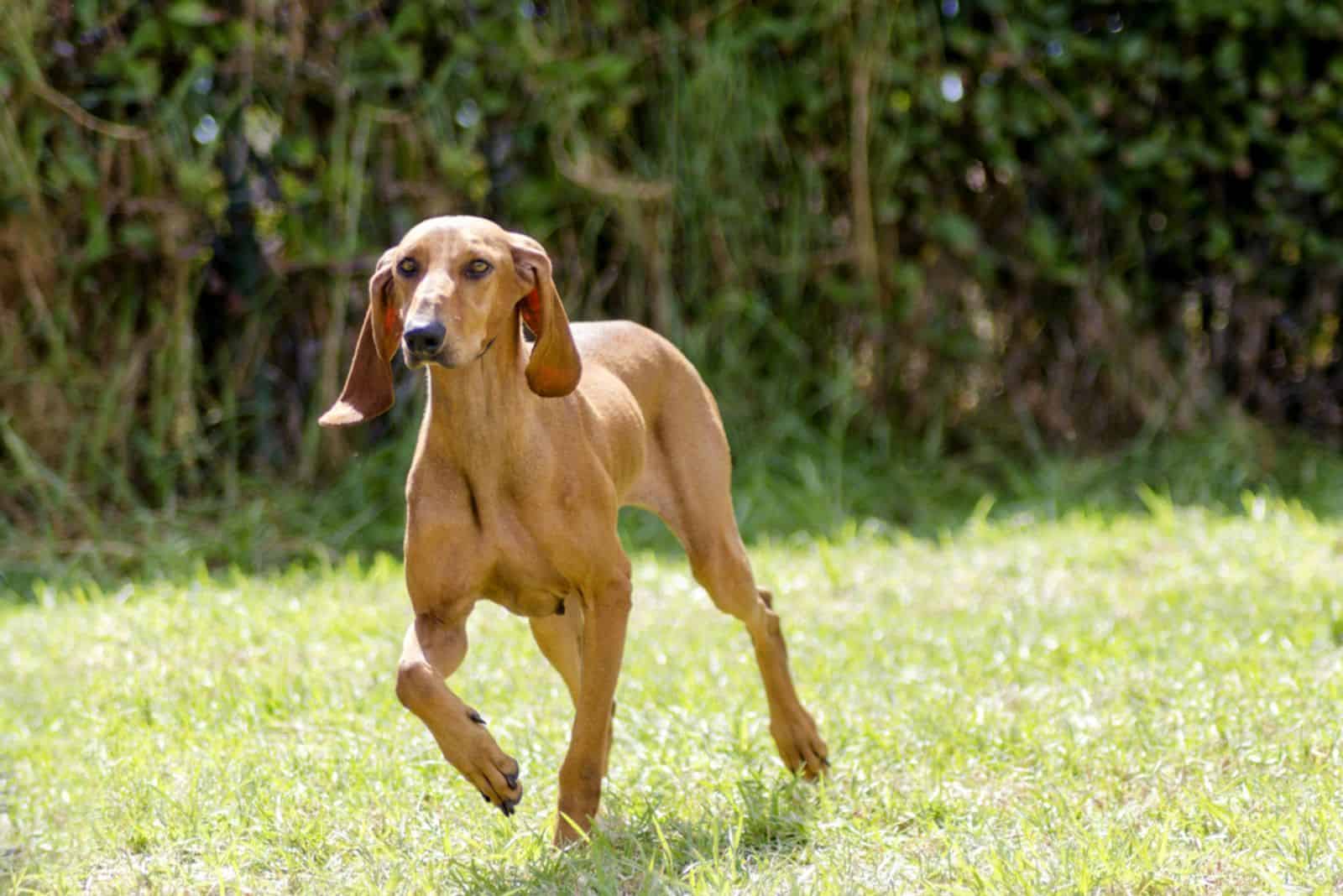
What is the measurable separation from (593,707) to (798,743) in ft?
2.13

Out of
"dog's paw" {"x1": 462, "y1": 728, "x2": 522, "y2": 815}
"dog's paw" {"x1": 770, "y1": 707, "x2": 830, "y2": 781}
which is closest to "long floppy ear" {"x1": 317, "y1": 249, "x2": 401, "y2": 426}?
"dog's paw" {"x1": 462, "y1": 728, "x2": 522, "y2": 815}

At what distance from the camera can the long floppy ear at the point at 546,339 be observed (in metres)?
3.15

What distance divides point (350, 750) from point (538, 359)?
48.1 inches

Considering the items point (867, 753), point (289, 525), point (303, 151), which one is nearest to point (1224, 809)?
point (867, 753)

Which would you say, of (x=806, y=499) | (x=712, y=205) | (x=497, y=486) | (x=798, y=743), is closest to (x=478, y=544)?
(x=497, y=486)

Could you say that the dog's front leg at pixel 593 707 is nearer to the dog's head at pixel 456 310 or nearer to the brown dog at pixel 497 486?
the brown dog at pixel 497 486

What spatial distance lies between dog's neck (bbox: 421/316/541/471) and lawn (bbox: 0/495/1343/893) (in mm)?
751

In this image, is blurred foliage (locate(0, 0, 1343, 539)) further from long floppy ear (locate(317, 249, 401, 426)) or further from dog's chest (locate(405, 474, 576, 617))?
dog's chest (locate(405, 474, 576, 617))

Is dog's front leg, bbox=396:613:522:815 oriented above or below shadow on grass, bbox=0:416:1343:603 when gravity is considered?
above

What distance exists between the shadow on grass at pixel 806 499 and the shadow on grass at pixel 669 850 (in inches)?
111

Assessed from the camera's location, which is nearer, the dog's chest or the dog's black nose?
the dog's black nose

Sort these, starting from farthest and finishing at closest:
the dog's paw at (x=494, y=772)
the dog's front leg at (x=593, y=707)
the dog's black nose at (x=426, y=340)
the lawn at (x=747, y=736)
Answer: the dog's front leg at (x=593, y=707)
the lawn at (x=747, y=736)
the dog's paw at (x=494, y=772)
the dog's black nose at (x=426, y=340)

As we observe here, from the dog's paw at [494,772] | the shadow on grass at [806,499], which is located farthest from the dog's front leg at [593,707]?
the shadow on grass at [806,499]

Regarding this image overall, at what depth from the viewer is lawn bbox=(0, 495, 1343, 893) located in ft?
10.3
